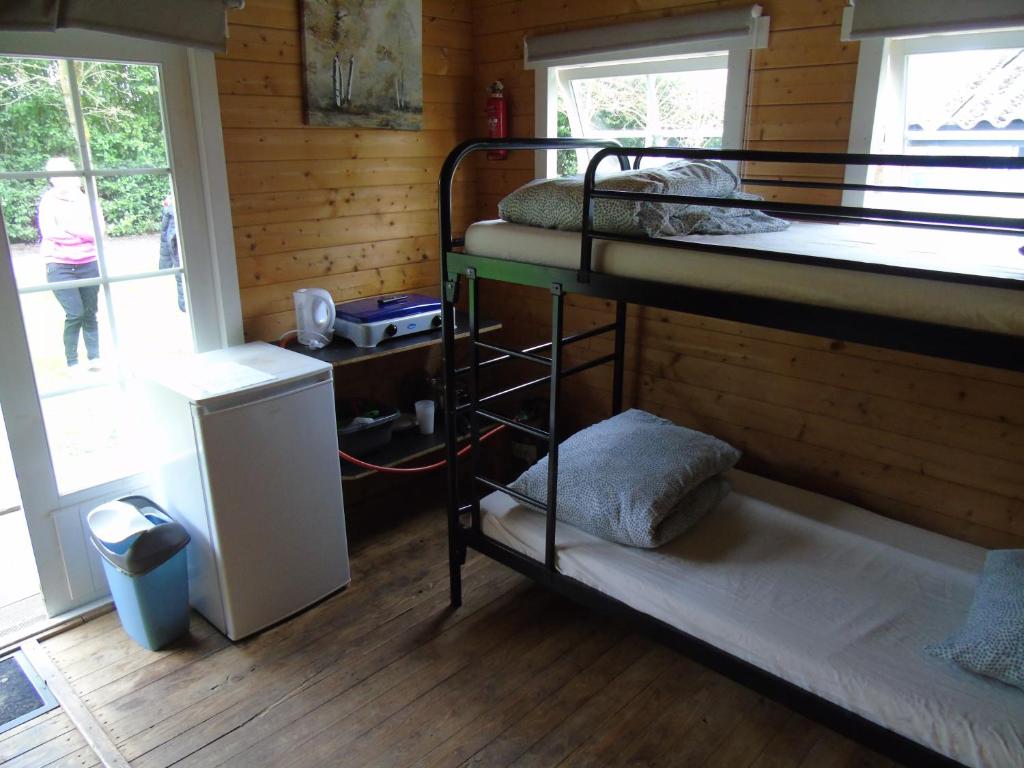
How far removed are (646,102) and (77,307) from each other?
7.28 ft

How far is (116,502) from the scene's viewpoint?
248 centimetres

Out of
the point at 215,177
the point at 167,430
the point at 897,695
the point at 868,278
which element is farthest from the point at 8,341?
the point at 897,695

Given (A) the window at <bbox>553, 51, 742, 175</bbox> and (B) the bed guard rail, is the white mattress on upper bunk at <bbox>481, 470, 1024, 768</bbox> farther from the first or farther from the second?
(A) the window at <bbox>553, 51, 742, 175</bbox>

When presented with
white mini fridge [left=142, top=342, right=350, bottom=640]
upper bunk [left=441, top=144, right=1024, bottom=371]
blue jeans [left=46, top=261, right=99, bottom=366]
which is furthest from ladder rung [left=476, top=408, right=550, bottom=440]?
blue jeans [left=46, top=261, right=99, bottom=366]

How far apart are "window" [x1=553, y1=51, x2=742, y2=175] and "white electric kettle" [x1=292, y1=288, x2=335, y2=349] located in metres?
1.23

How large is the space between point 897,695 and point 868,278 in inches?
35.5

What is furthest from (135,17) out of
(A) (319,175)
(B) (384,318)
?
(B) (384,318)

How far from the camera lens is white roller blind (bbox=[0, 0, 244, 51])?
1994 millimetres

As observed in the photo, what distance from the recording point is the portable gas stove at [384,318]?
278 centimetres

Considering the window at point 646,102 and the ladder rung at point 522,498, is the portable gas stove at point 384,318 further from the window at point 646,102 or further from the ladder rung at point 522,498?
the window at point 646,102

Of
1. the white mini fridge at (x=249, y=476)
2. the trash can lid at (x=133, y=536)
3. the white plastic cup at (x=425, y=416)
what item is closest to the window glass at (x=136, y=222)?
the white mini fridge at (x=249, y=476)

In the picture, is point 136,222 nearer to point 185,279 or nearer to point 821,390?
point 185,279

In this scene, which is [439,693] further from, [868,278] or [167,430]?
[868,278]

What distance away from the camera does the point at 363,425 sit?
285cm
